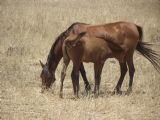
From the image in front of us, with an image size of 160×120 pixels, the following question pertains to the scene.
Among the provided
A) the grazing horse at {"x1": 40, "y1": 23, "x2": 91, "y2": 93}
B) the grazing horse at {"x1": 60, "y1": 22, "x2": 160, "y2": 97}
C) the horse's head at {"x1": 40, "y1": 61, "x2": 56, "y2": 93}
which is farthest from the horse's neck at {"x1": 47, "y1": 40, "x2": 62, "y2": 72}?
the grazing horse at {"x1": 60, "y1": 22, "x2": 160, "y2": 97}

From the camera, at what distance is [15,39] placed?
13367mm

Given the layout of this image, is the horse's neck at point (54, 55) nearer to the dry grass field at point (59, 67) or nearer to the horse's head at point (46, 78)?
the horse's head at point (46, 78)

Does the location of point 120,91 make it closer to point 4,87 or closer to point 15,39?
point 4,87

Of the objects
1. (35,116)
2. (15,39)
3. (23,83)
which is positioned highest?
(35,116)

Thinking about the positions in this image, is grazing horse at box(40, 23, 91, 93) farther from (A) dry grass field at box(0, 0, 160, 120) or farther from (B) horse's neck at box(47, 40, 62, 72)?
(A) dry grass field at box(0, 0, 160, 120)

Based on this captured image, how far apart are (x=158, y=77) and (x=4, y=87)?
11.6ft

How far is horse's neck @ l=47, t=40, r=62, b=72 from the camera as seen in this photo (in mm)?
8320

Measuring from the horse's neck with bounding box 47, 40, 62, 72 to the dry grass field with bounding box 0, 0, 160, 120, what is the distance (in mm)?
516

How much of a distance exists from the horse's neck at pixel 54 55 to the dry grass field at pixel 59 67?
0.52 meters

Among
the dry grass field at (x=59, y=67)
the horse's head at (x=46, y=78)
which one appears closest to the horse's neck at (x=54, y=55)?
the horse's head at (x=46, y=78)

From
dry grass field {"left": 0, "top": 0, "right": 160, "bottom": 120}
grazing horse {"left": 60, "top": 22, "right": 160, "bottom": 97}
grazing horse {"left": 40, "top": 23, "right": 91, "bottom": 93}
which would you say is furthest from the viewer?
grazing horse {"left": 40, "top": 23, "right": 91, "bottom": 93}

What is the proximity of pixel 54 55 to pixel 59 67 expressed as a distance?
2260 mm

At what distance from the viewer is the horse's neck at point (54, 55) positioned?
8.32 meters

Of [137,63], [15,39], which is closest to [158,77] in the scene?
[137,63]
